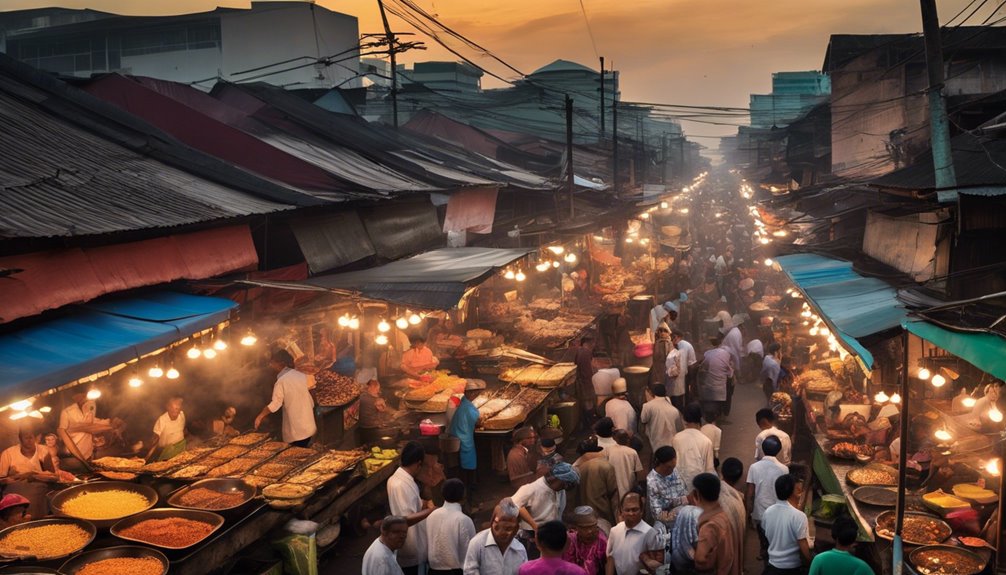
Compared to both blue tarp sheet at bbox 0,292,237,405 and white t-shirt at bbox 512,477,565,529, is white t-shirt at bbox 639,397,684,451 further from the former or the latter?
blue tarp sheet at bbox 0,292,237,405

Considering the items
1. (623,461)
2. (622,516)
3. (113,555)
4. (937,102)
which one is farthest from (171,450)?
(937,102)

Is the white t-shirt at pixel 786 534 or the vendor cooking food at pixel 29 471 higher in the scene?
the vendor cooking food at pixel 29 471

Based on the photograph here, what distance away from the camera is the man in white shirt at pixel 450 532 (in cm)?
756

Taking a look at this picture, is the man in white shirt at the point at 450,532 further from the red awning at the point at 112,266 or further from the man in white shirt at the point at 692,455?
the red awning at the point at 112,266

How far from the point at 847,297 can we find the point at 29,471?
442 inches

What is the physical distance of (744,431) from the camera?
1566 cm

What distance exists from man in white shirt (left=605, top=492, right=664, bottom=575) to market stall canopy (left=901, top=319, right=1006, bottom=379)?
114 inches

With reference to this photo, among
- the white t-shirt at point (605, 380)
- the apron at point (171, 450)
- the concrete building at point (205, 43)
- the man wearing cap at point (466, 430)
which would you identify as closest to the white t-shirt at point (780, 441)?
the man wearing cap at point (466, 430)

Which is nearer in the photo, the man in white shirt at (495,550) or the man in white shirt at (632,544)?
Answer: the man in white shirt at (495,550)

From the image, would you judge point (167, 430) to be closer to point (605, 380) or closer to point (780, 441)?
point (605, 380)

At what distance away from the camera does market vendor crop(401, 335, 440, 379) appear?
15.0 meters

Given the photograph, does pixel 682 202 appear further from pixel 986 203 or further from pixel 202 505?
pixel 202 505

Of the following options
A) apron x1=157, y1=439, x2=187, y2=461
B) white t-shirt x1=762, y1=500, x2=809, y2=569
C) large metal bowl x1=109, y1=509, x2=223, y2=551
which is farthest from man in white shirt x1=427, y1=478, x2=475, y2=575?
apron x1=157, y1=439, x2=187, y2=461

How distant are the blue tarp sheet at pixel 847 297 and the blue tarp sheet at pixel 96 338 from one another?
23.7 feet
